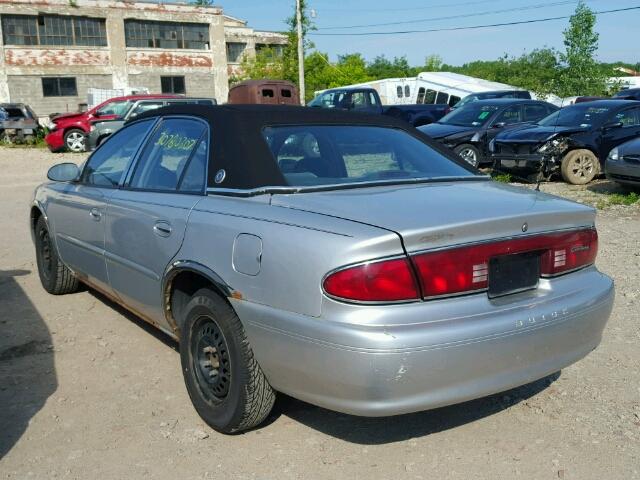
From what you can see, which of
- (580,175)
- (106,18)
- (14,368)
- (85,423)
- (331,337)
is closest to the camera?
(331,337)

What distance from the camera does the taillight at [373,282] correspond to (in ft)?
8.86

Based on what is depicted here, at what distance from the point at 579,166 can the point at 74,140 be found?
1611cm

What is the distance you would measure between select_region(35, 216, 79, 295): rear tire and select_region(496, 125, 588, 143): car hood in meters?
9.04

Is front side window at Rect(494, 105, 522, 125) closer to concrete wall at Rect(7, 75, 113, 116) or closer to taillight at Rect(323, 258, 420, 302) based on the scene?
taillight at Rect(323, 258, 420, 302)

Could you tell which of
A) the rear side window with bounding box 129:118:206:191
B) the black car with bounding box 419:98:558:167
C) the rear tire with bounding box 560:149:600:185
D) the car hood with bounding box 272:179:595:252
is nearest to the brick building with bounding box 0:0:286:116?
the black car with bounding box 419:98:558:167

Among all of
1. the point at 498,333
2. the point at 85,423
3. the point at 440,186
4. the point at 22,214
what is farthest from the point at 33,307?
the point at 22,214

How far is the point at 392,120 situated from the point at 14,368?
2806 mm

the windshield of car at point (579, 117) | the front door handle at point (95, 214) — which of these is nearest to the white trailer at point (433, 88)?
the windshield of car at point (579, 117)

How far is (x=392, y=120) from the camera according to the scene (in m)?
4.48

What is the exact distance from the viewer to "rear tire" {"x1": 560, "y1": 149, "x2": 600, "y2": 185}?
40.4 ft

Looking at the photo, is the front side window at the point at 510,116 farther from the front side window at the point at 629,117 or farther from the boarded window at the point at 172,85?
the boarded window at the point at 172,85

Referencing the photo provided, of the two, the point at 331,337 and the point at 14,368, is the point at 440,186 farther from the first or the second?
the point at 14,368

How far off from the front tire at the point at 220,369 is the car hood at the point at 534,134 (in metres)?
10.1

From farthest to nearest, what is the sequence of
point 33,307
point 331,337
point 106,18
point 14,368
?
point 106,18 → point 33,307 → point 14,368 → point 331,337
